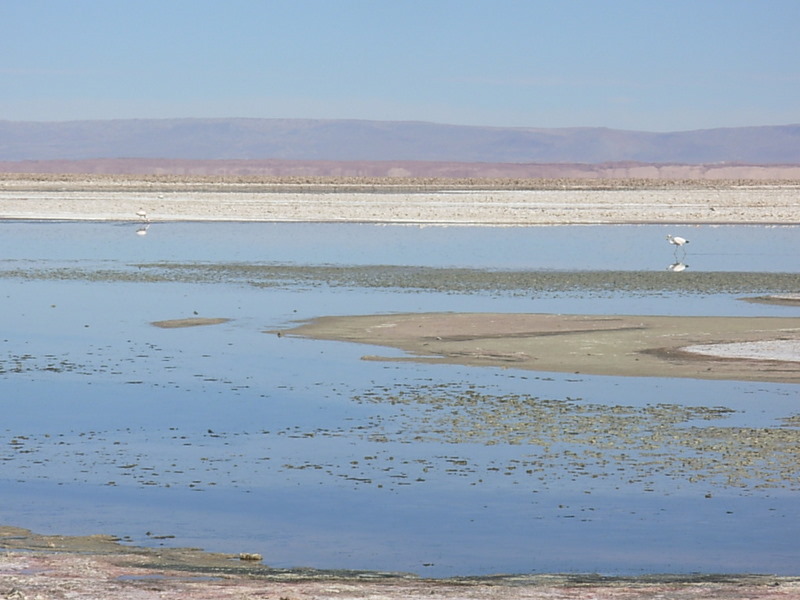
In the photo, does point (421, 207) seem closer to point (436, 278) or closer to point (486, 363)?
point (436, 278)

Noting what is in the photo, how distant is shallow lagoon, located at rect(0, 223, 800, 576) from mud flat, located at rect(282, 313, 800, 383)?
2.23ft

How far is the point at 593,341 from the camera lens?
18.5 metres

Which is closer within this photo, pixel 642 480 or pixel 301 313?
pixel 642 480

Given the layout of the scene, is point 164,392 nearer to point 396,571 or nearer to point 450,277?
point 396,571

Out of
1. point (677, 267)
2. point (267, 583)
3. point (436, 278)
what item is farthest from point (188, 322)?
point (677, 267)

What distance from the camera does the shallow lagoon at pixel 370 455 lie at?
888 cm

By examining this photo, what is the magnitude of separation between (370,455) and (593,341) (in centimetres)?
769

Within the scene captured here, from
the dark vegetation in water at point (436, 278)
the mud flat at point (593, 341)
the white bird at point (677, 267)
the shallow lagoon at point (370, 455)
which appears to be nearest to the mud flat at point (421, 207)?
the white bird at point (677, 267)

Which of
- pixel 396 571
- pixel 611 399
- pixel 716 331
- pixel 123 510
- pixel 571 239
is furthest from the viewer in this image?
pixel 571 239

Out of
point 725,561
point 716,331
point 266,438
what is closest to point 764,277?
point 716,331

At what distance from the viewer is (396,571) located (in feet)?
26.8

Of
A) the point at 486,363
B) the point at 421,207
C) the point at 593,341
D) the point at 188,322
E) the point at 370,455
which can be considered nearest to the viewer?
the point at 370,455

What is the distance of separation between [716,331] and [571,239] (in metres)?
22.5

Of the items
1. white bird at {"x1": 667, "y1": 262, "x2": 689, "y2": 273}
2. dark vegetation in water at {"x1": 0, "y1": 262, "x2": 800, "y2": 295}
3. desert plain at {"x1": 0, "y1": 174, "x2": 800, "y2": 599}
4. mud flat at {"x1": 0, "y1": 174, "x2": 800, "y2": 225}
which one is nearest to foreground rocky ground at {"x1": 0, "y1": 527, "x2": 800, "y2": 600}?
desert plain at {"x1": 0, "y1": 174, "x2": 800, "y2": 599}
